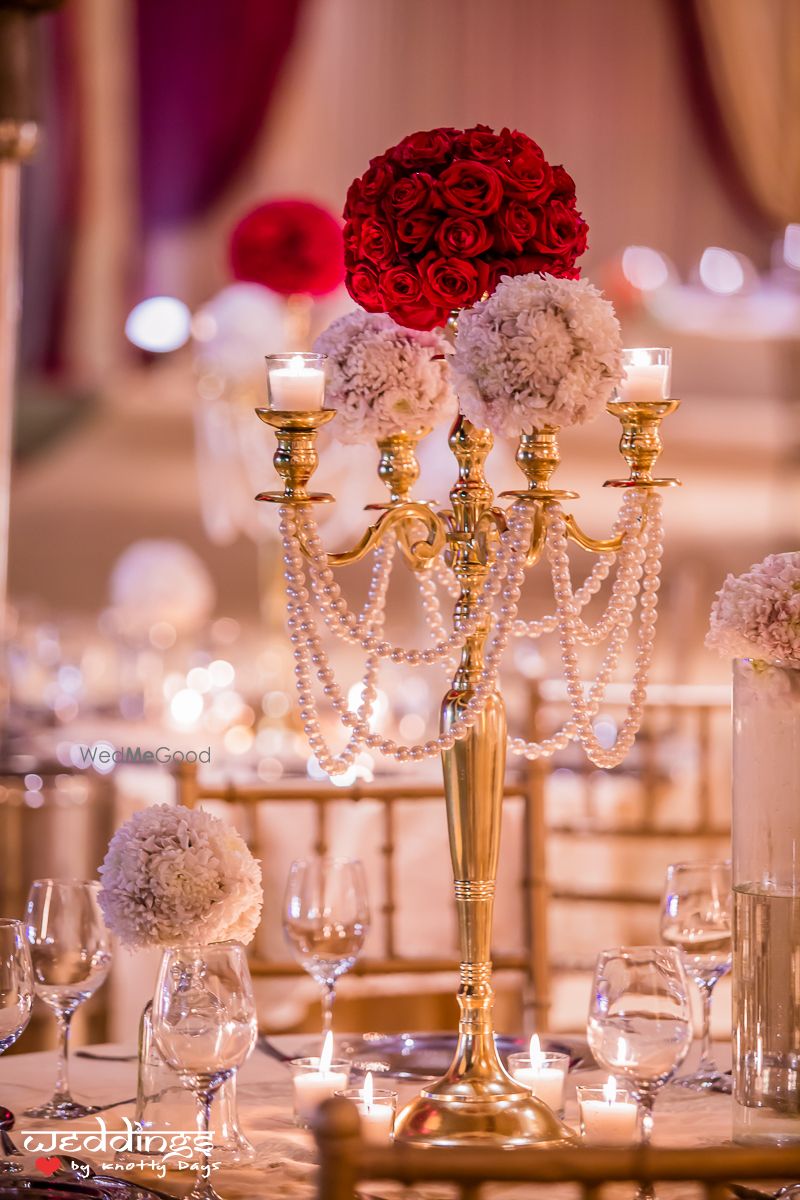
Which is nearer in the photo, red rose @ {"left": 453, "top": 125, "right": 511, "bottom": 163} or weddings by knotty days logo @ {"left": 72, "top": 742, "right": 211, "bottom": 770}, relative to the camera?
red rose @ {"left": 453, "top": 125, "right": 511, "bottom": 163}

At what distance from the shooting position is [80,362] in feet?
25.2

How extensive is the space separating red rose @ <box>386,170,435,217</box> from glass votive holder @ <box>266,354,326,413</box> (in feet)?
0.49

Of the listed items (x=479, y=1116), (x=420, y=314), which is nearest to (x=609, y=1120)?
(x=479, y=1116)

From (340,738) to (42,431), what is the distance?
413cm

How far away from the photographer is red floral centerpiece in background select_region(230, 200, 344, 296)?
3467 mm

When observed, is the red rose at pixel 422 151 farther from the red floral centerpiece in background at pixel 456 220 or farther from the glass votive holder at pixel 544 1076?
the glass votive holder at pixel 544 1076

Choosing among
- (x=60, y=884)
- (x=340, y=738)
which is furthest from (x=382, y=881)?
(x=60, y=884)

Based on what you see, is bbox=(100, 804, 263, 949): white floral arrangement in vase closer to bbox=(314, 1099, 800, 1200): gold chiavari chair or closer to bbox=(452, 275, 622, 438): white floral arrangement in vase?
bbox=(452, 275, 622, 438): white floral arrangement in vase

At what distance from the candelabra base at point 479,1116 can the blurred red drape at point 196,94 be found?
6878 millimetres

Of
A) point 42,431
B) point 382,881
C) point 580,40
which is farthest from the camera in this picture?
point 580,40

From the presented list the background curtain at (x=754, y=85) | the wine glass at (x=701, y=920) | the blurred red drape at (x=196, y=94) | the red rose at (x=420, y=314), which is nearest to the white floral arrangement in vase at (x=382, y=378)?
the red rose at (x=420, y=314)

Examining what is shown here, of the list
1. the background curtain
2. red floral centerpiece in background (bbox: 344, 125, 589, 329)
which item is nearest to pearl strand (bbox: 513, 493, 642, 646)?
red floral centerpiece in background (bbox: 344, 125, 589, 329)

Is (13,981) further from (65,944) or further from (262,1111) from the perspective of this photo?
(262,1111)

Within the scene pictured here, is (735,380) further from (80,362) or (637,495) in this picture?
(637,495)
